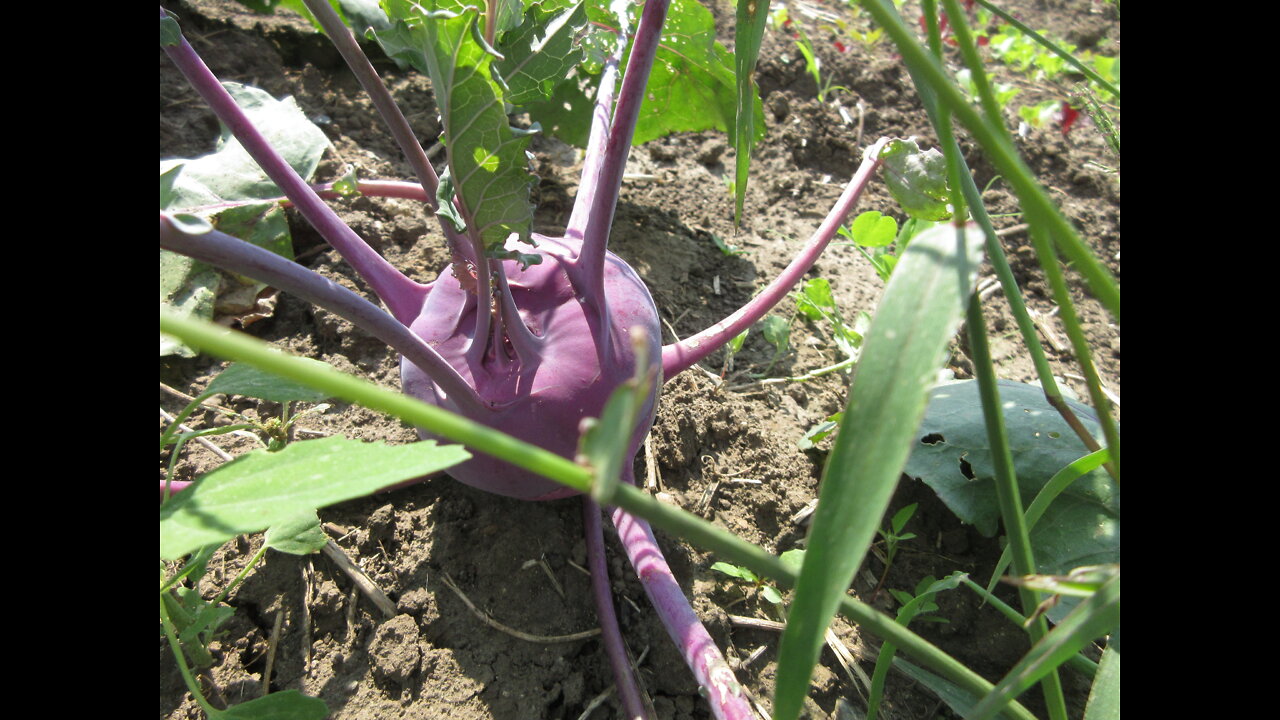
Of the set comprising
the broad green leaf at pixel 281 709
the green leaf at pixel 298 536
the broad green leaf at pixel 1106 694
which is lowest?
the broad green leaf at pixel 281 709

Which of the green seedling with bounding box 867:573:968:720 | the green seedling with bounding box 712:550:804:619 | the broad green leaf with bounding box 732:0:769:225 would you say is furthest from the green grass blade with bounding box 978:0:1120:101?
the green seedling with bounding box 712:550:804:619

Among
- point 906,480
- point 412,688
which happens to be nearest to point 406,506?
point 412,688

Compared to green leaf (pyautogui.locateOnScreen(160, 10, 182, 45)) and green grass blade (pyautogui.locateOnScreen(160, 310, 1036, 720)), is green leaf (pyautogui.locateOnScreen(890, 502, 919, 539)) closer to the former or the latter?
green grass blade (pyautogui.locateOnScreen(160, 310, 1036, 720))

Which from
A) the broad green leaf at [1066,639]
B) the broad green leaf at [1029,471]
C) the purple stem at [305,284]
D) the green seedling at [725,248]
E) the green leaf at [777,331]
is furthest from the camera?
the green seedling at [725,248]

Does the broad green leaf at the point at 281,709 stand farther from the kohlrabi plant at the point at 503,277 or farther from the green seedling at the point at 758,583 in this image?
the green seedling at the point at 758,583

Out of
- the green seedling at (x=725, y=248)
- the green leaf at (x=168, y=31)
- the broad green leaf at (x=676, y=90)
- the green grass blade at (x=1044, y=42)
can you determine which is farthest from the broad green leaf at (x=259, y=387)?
the green seedling at (x=725, y=248)

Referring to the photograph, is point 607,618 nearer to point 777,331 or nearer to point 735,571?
point 735,571
